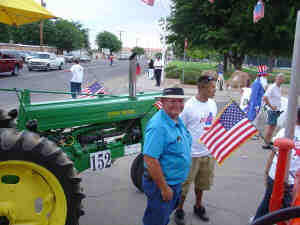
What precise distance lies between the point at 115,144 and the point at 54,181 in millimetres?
1255

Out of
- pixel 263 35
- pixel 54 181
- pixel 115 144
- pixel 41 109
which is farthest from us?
pixel 263 35

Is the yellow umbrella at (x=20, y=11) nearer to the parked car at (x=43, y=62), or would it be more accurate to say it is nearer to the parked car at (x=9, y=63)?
the parked car at (x=9, y=63)

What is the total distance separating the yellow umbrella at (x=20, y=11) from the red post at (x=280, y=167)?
9.38 feet

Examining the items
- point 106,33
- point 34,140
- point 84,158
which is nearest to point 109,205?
point 84,158

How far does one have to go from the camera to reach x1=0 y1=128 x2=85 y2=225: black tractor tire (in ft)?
7.84

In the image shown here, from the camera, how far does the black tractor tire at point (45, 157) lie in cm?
239

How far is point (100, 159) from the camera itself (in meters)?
3.51

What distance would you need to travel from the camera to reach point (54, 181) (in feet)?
8.48

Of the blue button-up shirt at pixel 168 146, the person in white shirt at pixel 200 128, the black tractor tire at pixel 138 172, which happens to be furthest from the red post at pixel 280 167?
the black tractor tire at pixel 138 172

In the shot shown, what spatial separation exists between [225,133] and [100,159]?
1.57m

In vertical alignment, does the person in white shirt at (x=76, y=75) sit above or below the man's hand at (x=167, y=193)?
above

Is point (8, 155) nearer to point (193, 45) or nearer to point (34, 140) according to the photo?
point (34, 140)

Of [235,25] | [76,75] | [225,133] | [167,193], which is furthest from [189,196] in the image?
[235,25]

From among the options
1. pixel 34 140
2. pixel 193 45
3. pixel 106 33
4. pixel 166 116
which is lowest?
pixel 34 140
